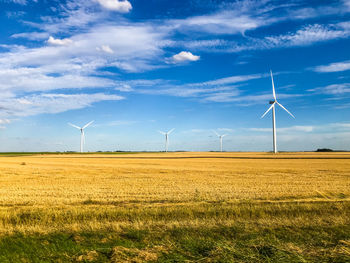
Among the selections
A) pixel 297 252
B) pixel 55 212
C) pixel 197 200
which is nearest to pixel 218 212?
pixel 197 200

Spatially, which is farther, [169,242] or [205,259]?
[169,242]

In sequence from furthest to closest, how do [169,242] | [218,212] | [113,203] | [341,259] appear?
[113,203] < [218,212] < [169,242] < [341,259]

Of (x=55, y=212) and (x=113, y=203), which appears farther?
(x=113, y=203)

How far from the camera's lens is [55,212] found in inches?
563

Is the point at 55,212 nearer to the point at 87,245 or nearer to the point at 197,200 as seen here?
the point at 87,245

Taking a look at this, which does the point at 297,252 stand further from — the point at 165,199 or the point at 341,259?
the point at 165,199

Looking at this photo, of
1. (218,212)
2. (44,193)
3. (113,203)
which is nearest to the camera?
(218,212)

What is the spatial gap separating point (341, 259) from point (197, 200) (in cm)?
1093

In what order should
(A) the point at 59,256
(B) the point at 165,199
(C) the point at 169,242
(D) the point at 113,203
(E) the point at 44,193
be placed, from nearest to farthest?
(A) the point at 59,256 → (C) the point at 169,242 → (D) the point at 113,203 → (B) the point at 165,199 → (E) the point at 44,193

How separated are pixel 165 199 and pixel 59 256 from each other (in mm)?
10775

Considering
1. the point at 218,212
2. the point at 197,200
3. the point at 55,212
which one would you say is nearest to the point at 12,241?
the point at 55,212

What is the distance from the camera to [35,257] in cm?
858

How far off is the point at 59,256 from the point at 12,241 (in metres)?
2.49

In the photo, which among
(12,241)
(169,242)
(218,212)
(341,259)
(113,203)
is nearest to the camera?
(341,259)
